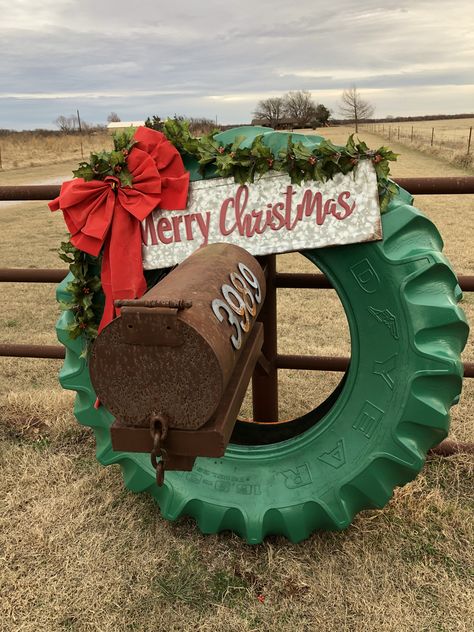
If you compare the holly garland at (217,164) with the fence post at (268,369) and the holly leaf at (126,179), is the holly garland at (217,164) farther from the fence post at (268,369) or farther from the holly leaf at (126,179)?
the fence post at (268,369)

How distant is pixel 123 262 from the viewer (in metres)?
2.28

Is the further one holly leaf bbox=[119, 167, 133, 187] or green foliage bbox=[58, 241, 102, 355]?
green foliage bbox=[58, 241, 102, 355]

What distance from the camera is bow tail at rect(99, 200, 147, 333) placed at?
227 cm

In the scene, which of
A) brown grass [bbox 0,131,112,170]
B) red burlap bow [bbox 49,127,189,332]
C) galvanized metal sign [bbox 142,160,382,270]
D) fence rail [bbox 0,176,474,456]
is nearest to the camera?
galvanized metal sign [bbox 142,160,382,270]

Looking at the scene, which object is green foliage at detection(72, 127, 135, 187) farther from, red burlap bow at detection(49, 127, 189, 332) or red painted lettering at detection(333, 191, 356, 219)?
red painted lettering at detection(333, 191, 356, 219)

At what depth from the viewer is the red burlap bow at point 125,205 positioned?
2.20 m

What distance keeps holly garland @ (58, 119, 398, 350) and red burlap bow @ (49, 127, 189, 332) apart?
40mm

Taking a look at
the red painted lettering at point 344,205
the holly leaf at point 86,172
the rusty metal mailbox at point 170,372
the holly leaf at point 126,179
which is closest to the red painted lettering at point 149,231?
the holly leaf at point 126,179

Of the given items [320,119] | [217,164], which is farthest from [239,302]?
[320,119]

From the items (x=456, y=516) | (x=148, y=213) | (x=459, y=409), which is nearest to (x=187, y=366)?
(x=148, y=213)

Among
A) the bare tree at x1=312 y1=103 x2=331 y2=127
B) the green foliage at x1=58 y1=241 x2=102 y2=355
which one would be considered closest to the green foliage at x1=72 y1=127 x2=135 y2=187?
the green foliage at x1=58 y1=241 x2=102 y2=355

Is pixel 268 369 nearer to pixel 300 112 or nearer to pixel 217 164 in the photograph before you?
pixel 217 164

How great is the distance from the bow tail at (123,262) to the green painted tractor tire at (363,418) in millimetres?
247

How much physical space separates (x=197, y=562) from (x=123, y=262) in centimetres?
115
